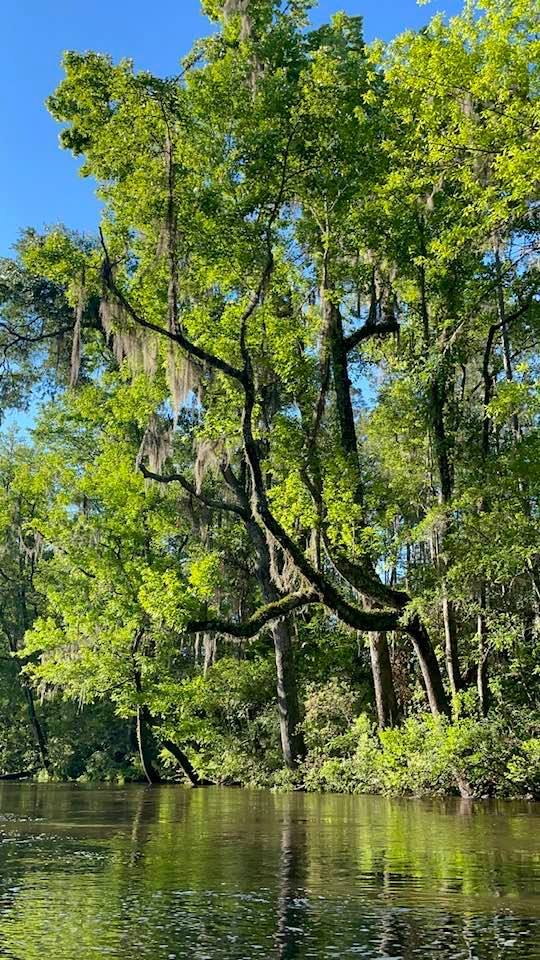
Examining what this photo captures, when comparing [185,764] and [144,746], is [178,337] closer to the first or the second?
[185,764]

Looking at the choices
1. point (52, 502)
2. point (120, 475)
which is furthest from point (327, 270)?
point (52, 502)

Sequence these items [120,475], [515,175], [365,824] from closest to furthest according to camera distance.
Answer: [365,824], [515,175], [120,475]

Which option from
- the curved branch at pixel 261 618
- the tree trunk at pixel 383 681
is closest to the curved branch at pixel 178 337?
the curved branch at pixel 261 618

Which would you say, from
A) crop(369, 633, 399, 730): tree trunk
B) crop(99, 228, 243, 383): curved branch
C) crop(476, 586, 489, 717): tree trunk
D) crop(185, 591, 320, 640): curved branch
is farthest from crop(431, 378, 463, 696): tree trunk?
crop(99, 228, 243, 383): curved branch

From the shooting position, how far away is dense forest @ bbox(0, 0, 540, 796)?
47.5ft

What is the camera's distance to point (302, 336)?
18.1 meters

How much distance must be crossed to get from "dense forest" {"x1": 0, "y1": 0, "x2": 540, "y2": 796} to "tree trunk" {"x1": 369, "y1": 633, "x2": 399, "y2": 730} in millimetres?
67

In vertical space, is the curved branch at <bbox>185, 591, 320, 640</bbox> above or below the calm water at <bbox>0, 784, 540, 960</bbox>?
above

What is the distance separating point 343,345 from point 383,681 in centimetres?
697

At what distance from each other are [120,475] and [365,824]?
15.7 metres

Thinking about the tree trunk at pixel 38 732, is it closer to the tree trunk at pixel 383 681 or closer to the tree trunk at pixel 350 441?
the tree trunk at pixel 383 681

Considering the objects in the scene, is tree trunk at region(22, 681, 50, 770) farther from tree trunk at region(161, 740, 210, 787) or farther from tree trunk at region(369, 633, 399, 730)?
tree trunk at region(369, 633, 399, 730)

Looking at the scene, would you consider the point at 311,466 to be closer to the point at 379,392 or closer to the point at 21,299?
the point at 379,392

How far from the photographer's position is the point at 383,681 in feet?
62.8
